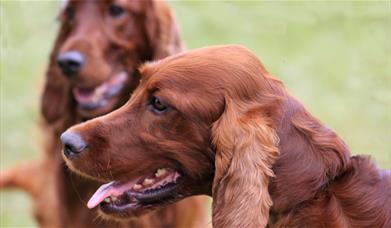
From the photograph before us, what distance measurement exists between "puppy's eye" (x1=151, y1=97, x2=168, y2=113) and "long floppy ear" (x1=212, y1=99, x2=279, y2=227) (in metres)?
0.26

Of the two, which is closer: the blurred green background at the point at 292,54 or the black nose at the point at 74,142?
the black nose at the point at 74,142

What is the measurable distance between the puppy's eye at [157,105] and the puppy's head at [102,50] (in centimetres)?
199

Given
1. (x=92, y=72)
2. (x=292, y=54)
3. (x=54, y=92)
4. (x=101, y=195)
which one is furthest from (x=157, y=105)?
(x=292, y=54)

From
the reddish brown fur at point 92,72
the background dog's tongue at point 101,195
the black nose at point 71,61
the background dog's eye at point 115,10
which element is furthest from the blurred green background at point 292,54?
the background dog's tongue at point 101,195

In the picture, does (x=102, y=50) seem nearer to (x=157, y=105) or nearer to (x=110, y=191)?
(x=110, y=191)

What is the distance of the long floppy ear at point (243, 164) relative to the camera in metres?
4.18

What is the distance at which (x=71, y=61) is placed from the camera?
21.8 ft

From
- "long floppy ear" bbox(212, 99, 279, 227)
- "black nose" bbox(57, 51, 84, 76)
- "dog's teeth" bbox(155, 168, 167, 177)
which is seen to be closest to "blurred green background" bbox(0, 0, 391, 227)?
"black nose" bbox(57, 51, 84, 76)

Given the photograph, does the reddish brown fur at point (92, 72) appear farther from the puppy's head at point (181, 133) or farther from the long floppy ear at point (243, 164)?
the long floppy ear at point (243, 164)

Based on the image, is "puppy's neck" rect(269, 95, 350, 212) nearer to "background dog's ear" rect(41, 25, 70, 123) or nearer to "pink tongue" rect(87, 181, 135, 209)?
"pink tongue" rect(87, 181, 135, 209)

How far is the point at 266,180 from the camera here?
4.26 m

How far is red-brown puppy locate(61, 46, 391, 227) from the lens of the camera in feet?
14.4

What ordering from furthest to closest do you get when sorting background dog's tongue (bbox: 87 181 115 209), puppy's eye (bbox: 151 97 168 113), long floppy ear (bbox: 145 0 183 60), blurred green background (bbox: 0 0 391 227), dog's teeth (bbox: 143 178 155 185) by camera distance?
1. blurred green background (bbox: 0 0 391 227)
2. long floppy ear (bbox: 145 0 183 60)
3. background dog's tongue (bbox: 87 181 115 209)
4. dog's teeth (bbox: 143 178 155 185)
5. puppy's eye (bbox: 151 97 168 113)

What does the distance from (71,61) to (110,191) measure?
2000 mm
